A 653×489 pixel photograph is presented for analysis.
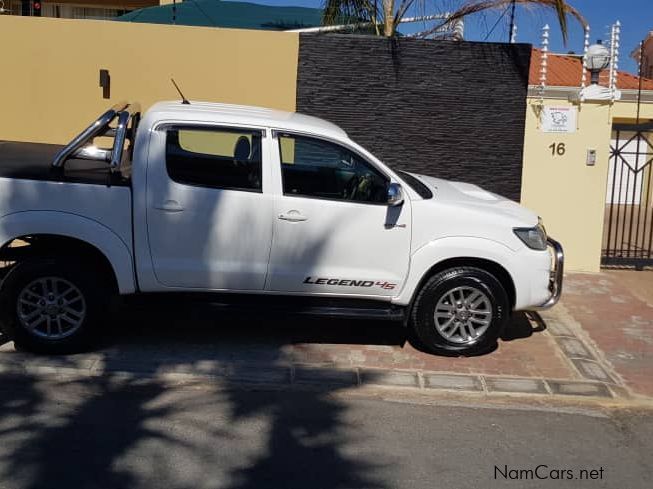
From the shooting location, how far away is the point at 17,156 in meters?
6.59

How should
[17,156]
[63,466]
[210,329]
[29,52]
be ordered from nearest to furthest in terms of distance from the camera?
[63,466] → [17,156] → [210,329] → [29,52]

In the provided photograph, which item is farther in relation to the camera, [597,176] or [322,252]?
[597,176]

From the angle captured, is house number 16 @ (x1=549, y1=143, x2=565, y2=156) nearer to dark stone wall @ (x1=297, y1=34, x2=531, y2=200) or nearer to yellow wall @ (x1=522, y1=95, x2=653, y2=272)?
yellow wall @ (x1=522, y1=95, x2=653, y2=272)

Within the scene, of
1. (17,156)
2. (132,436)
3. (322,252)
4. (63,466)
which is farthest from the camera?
(17,156)

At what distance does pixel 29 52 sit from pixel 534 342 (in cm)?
677

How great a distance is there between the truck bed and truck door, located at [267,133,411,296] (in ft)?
4.18

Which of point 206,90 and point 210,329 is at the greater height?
point 206,90

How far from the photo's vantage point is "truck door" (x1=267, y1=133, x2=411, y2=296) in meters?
6.10

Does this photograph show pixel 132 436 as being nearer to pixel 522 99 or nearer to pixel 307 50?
pixel 307 50

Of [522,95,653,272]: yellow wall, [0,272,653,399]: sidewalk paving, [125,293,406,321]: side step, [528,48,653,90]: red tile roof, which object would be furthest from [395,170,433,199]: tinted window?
[528,48,653,90]: red tile roof

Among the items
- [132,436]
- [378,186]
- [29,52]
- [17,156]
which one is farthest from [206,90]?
[132,436]

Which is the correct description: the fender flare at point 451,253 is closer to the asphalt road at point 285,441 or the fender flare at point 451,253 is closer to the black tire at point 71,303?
the asphalt road at point 285,441

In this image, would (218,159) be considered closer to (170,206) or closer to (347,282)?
(170,206)

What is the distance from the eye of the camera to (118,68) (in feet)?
31.3
